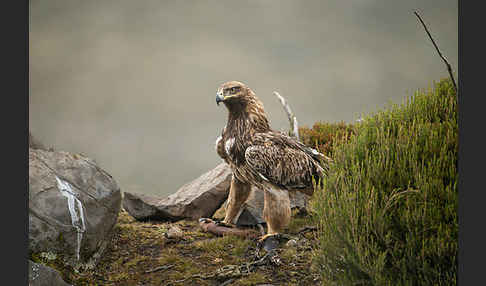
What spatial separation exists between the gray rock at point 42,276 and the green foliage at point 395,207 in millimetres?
2471

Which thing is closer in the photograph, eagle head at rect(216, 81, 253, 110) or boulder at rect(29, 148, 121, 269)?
boulder at rect(29, 148, 121, 269)

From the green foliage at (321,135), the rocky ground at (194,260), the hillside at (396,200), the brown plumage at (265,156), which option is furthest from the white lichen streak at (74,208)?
the green foliage at (321,135)

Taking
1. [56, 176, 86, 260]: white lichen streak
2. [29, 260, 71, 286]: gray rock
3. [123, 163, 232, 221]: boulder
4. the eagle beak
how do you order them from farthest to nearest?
[123, 163, 232, 221]: boulder < the eagle beak < [56, 176, 86, 260]: white lichen streak < [29, 260, 71, 286]: gray rock

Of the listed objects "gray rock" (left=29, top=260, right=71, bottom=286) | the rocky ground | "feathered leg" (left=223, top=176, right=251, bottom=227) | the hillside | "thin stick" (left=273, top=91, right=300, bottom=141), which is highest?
"thin stick" (left=273, top=91, right=300, bottom=141)

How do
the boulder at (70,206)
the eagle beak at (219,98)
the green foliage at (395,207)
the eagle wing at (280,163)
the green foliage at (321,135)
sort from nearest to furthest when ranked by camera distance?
the green foliage at (395,207)
the boulder at (70,206)
the eagle wing at (280,163)
the eagle beak at (219,98)
the green foliage at (321,135)

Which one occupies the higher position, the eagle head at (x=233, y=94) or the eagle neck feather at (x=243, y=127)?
the eagle head at (x=233, y=94)

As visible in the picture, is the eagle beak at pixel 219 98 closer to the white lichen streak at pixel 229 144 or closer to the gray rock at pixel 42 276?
the white lichen streak at pixel 229 144

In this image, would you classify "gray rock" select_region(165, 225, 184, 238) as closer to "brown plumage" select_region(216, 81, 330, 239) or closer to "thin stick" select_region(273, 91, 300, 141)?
"brown plumage" select_region(216, 81, 330, 239)

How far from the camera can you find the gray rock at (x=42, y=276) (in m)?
3.49

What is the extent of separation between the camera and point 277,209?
4.90 metres

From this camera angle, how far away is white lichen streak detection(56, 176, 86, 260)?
4387 mm

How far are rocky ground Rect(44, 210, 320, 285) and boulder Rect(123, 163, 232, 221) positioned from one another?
51 cm

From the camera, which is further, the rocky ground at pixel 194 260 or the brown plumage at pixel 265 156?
the brown plumage at pixel 265 156

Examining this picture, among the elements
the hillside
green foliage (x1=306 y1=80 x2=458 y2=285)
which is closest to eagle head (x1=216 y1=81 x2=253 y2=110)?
the hillside
